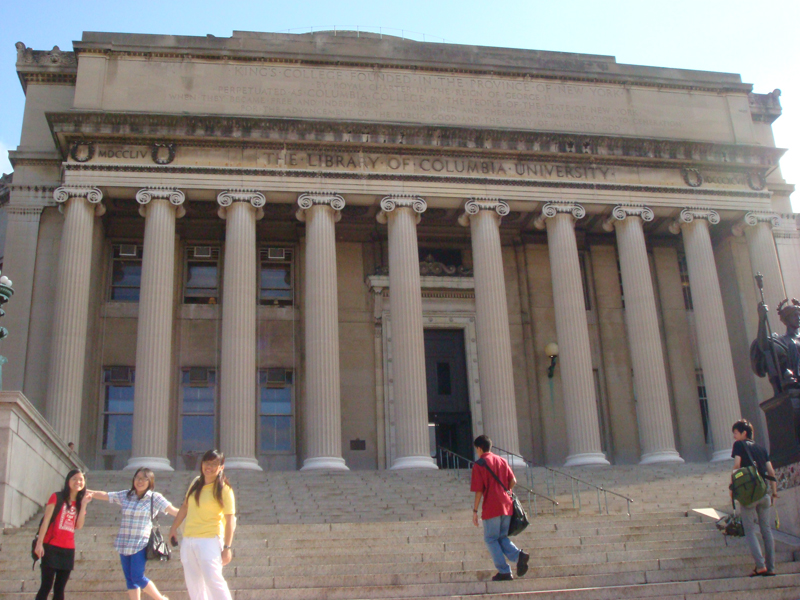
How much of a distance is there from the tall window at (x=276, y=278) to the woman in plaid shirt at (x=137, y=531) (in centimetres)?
1840

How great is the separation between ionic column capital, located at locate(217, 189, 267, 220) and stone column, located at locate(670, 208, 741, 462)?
12.7 metres

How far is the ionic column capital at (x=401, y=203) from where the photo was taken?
1009 inches

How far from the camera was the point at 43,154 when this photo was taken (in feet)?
88.3

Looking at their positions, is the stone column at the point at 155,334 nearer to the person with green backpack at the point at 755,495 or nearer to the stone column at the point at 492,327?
the stone column at the point at 492,327

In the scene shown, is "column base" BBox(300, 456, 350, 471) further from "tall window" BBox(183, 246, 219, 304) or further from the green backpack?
the green backpack

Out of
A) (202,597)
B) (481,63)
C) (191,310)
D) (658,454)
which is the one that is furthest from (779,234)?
(202,597)

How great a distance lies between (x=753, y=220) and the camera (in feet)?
90.7

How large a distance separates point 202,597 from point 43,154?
21.7 metres

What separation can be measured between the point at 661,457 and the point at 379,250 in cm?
1087

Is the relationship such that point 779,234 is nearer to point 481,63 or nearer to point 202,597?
point 481,63

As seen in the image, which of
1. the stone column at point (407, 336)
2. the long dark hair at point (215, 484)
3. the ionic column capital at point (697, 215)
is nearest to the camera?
the long dark hair at point (215, 484)

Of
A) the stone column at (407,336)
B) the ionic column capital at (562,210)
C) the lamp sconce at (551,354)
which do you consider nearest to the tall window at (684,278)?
the lamp sconce at (551,354)

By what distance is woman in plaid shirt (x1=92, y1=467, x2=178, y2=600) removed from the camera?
31.4 feet

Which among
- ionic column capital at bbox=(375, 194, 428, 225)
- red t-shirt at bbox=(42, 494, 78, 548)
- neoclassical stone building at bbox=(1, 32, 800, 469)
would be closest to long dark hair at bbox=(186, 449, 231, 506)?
red t-shirt at bbox=(42, 494, 78, 548)
